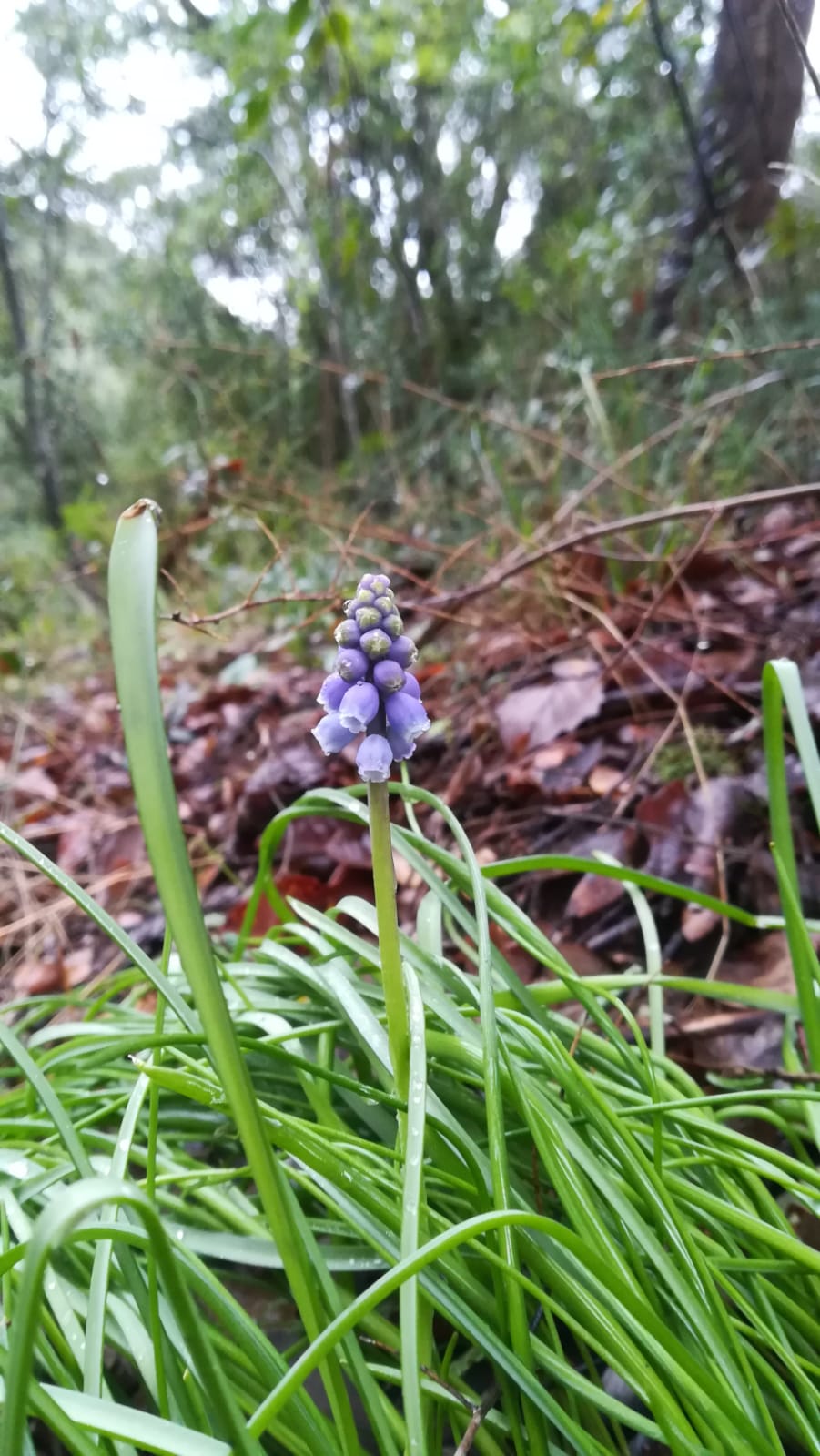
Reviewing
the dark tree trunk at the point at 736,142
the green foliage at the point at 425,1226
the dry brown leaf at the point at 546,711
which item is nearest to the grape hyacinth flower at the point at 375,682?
the green foliage at the point at 425,1226

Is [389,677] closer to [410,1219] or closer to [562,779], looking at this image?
[410,1219]

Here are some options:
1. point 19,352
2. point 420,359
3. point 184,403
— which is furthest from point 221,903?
point 19,352

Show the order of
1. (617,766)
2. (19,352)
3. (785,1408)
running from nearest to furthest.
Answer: (785,1408) < (617,766) < (19,352)

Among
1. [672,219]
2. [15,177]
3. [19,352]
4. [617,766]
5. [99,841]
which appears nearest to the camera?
[617,766]

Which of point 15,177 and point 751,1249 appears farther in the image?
point 15,177

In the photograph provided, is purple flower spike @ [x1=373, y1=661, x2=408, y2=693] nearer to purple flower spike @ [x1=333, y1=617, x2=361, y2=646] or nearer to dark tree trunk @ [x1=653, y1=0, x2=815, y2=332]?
purple flower spike @ [x1=333, y1=617, x2=361, y2=646]

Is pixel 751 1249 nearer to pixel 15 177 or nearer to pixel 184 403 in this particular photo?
pixel 184 403

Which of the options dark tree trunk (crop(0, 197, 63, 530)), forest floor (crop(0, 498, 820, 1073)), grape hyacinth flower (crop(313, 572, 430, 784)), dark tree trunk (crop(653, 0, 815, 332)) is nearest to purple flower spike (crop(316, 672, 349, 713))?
grape hyacinth flower (crop(313, 572, 430, 784))

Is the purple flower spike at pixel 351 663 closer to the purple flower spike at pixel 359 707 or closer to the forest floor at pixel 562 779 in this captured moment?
the purple flower spike at pixel 359 707
